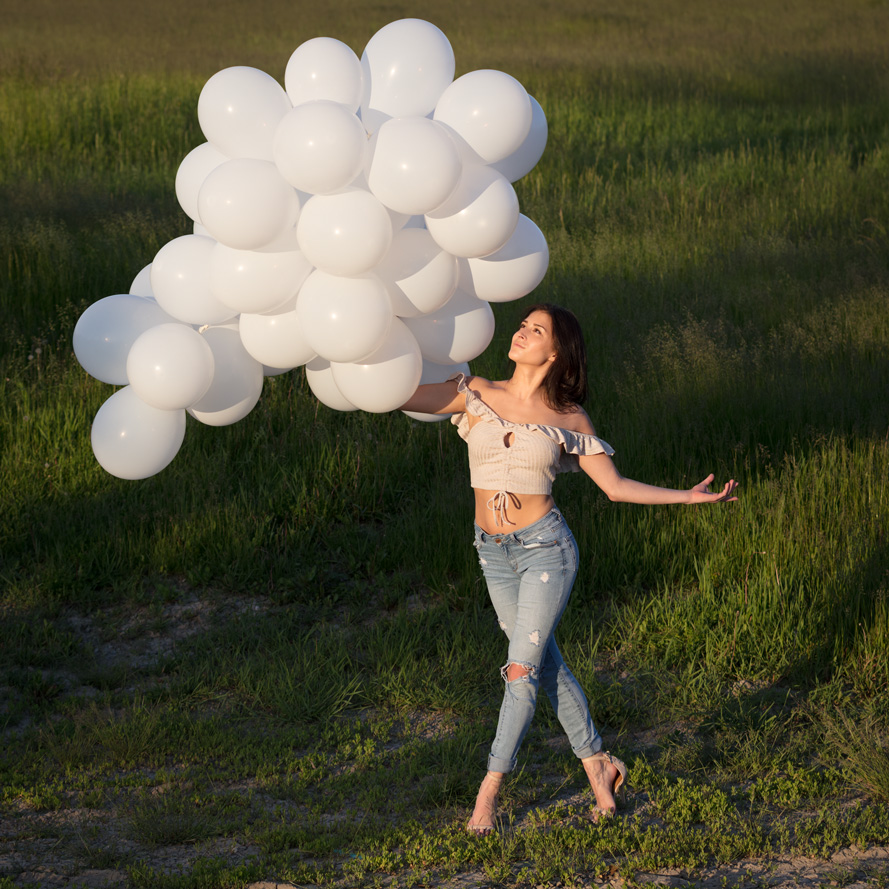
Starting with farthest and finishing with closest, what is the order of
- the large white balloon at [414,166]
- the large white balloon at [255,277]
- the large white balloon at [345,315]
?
the large white balloon at [255,277] → the large white balloon at [345,315] → the large white balloon at [414,166]

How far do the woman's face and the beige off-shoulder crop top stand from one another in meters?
0.21

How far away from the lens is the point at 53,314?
288 inches

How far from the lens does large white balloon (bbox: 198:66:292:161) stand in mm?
3232

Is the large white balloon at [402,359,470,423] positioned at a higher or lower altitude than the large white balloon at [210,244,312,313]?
lower

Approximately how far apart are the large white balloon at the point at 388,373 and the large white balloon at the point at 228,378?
15.2 inches

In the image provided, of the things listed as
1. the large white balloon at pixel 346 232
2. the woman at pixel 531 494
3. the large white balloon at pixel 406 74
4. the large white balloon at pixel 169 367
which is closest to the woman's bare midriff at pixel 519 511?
the woman at pixel 531 494

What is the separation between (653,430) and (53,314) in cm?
429

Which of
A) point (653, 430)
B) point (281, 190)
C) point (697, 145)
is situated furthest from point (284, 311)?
point (697, 145)

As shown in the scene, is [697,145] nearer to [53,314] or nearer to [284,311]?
[53,314]

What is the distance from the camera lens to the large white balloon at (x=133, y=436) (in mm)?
3439

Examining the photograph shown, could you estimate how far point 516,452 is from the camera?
3.38m

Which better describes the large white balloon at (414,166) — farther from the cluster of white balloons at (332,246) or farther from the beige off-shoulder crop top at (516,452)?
the beige off-shoulder crop top at (516,452)

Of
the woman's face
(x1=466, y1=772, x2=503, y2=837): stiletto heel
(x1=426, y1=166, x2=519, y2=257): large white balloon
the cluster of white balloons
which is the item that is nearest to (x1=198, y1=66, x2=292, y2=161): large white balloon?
the cluster of white balloons

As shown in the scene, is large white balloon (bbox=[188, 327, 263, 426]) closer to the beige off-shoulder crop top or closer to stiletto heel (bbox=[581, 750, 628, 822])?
the beige off-shoulder crop top
